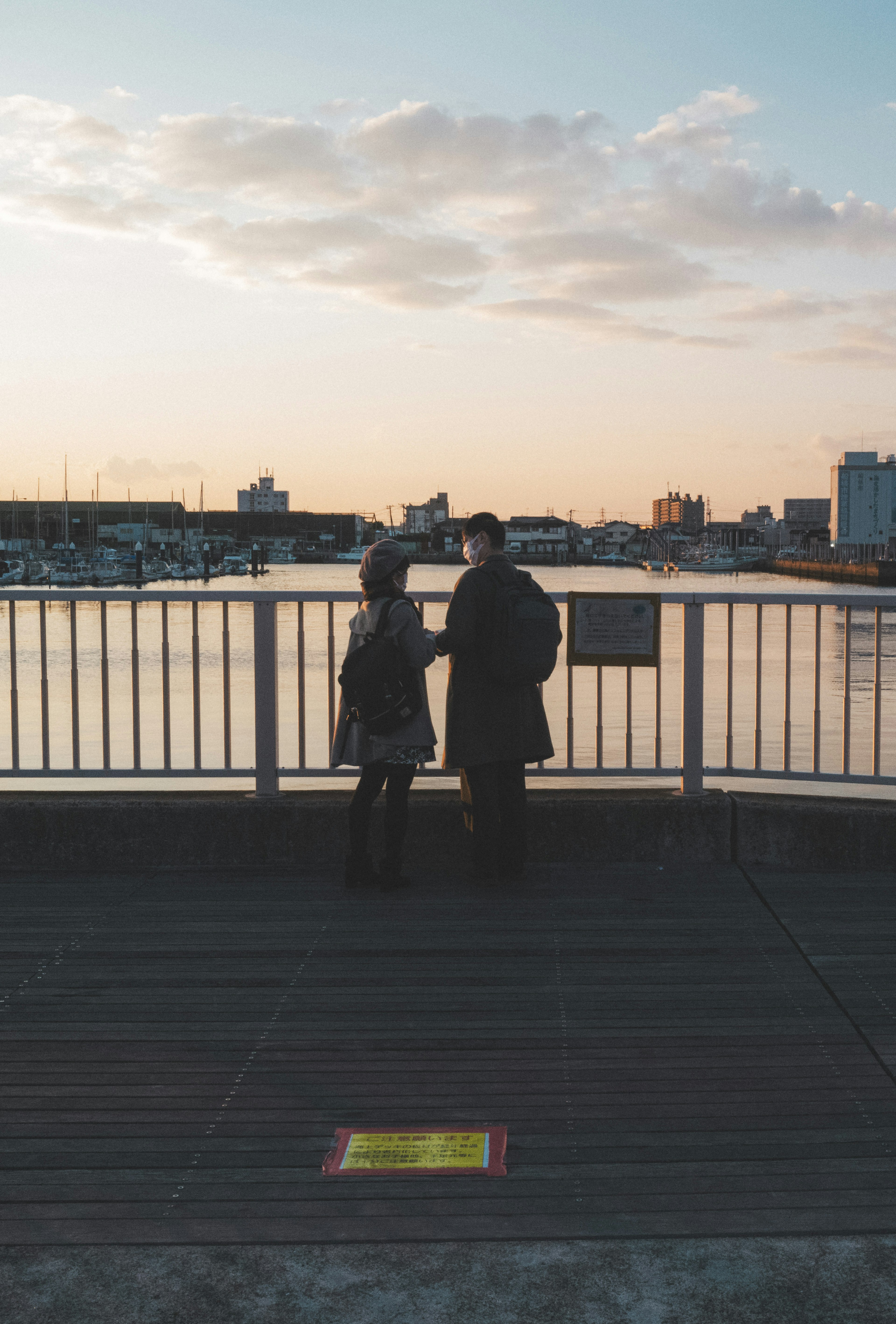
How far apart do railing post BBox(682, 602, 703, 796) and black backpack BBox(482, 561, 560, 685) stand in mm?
1198

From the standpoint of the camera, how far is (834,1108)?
3.39 meters

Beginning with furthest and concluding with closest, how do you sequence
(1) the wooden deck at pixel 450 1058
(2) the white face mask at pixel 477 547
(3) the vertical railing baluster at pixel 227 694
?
(3) the vertical railing baluster at pixel 227 694 → (2) the white face mask at pixel 477 547 → (1) the wooden deck at pixel 450 1058

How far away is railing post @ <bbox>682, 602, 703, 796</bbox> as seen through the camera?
21.5 feet

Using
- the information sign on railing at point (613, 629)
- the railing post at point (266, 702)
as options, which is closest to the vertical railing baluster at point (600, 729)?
the information sign on railing at point (613, 629)

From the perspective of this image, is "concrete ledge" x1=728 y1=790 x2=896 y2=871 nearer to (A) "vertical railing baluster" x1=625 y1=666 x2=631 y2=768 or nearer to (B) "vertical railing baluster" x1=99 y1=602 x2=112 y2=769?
(A) "vertical railing baluster" x1=625 y1=666 x2=631 y2=768

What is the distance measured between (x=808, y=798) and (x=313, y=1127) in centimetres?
405

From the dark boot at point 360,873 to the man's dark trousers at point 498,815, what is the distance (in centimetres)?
52

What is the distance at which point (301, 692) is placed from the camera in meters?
6.81

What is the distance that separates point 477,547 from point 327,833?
1791 mm

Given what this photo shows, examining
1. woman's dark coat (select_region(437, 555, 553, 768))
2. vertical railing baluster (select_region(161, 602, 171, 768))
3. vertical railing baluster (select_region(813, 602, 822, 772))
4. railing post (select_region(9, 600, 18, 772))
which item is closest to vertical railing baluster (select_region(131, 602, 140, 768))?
vertical railing baluster (select_region(161, 602, 171, 768))

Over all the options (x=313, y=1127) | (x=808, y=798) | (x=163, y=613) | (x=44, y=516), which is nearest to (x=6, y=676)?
(x=163, y=613)

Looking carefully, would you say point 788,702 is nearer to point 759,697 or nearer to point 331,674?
point 759,697

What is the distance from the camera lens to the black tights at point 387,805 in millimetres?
5715

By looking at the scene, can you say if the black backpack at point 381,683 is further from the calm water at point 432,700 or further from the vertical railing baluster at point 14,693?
the vertical railing baluster at point 14,693
